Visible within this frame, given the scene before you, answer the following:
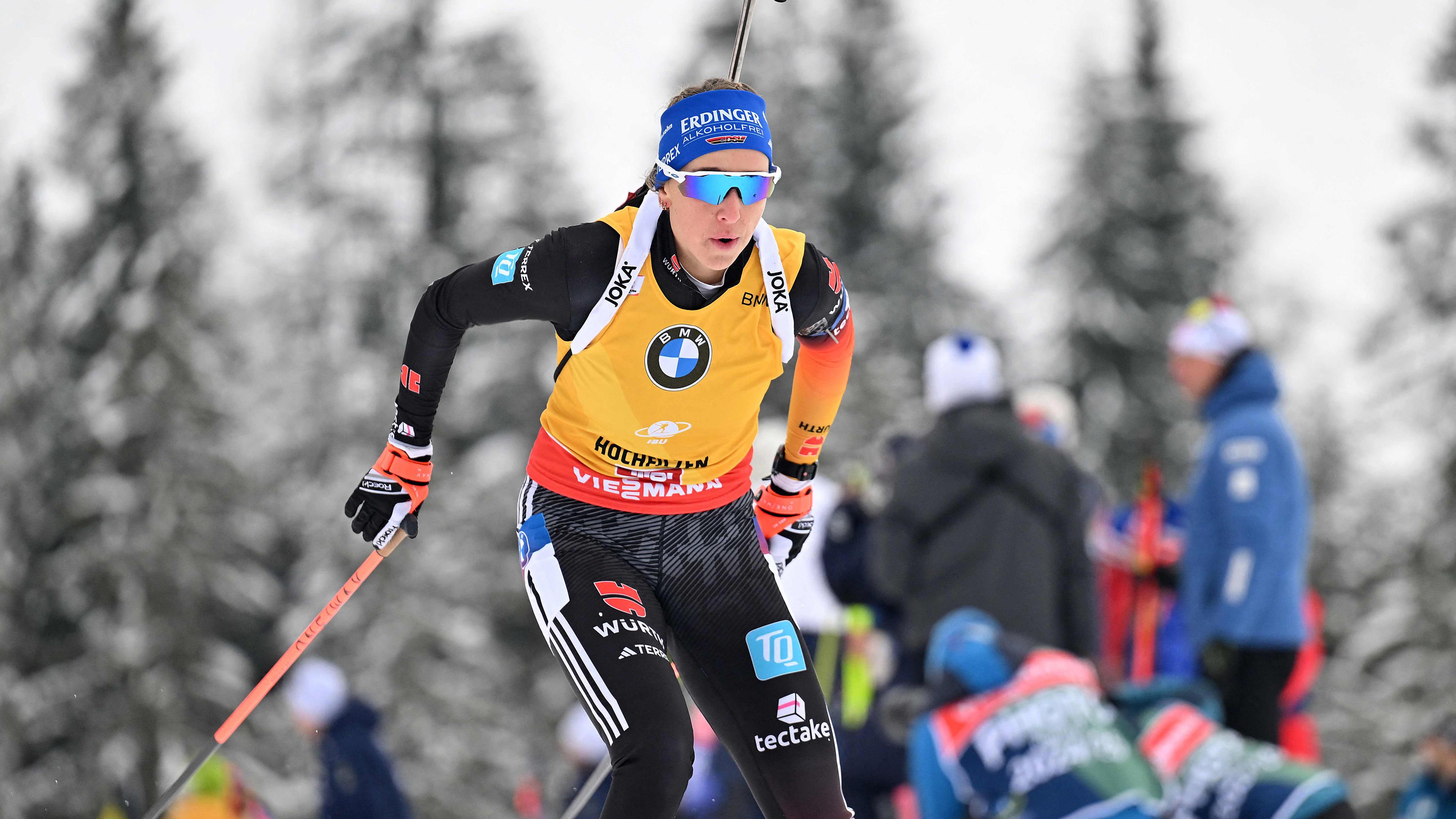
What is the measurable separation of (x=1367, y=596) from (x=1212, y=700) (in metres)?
22.0

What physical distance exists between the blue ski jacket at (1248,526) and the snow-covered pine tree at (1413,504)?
14.3m

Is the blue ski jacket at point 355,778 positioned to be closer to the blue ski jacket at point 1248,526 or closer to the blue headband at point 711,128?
the blue ski jacket at point 1248,526

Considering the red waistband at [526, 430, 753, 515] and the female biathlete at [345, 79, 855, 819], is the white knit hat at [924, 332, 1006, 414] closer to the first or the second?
the female biathlete at [345, 79, 855, 819]

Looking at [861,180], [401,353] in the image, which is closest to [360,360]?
[401,353]

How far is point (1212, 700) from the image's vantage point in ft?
17.6

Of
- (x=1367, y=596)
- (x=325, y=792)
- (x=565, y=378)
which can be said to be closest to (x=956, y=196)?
(x=1367, y=596)

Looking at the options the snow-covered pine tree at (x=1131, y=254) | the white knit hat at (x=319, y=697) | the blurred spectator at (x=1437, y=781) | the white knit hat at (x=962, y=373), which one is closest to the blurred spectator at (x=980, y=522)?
the white knit hat at (x=962, y=373)

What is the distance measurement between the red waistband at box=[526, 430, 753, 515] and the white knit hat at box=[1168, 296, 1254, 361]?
344 centimetres

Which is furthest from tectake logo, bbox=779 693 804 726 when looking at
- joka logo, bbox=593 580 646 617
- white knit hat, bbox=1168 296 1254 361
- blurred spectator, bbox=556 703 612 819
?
blurred spectator, bbox=556 703 612 819

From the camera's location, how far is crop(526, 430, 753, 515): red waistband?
11.1 feet

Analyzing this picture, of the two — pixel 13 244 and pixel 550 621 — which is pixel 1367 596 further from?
pixel 550 621

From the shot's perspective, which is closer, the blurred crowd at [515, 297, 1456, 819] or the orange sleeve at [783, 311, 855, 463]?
the orange sleeve at [783, 311, 855, 463]

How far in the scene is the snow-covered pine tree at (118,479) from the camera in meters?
16.3

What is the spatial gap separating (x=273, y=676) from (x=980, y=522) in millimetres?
2944
